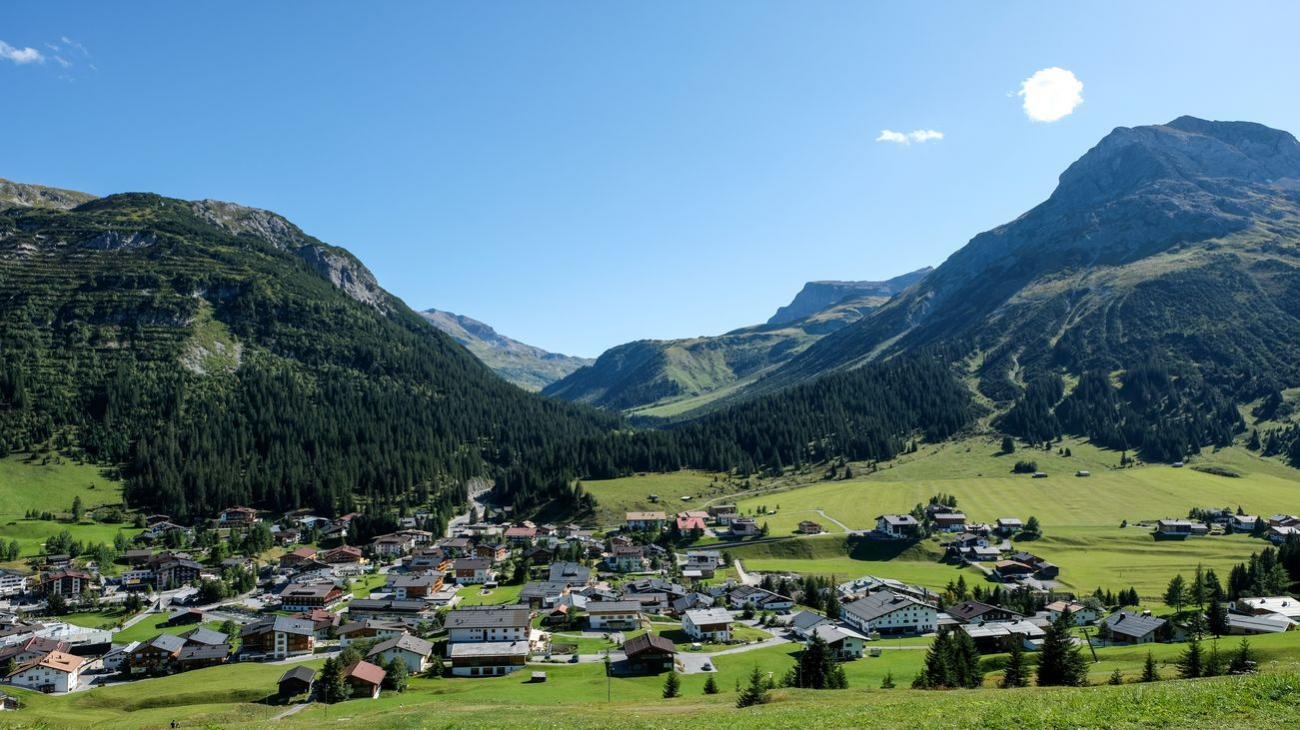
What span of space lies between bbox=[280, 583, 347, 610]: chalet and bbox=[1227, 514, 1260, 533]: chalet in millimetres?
169069

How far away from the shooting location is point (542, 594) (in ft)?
372

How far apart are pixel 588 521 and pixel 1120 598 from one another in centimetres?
11492

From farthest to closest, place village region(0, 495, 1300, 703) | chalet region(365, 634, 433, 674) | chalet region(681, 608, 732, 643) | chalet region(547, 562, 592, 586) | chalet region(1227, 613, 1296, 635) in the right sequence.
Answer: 1. chalet region(547, 562, 592, 586)
2. chalet region(681, 608, 732, 643)
3. village region(0, 495, 1300, 703)
4. chalet region(365, 634, 433, 674)
5. chalet region(1227, 613, 1296, 635)

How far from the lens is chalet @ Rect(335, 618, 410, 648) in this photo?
94.4 m

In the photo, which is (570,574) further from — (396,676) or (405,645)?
(396,676)

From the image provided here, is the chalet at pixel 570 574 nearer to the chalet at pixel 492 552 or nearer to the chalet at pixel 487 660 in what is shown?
the chalet at pixel 492 552

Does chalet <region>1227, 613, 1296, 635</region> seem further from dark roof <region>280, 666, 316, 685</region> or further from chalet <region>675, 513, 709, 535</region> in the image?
chalet <region>675, 513, 709, 535</region>

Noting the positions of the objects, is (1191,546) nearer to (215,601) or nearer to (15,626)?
(215,601)

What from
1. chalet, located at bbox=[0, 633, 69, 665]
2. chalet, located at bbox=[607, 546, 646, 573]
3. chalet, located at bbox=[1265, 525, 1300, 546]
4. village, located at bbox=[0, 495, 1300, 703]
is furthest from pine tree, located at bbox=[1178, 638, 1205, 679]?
chalet, located at bbox=[0, 633, 69, 665]

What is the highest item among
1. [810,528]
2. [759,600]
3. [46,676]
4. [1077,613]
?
[810,528]

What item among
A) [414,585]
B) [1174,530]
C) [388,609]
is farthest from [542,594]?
[1174,530]

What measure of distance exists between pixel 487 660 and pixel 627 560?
60167 mm

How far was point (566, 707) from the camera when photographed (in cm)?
5488

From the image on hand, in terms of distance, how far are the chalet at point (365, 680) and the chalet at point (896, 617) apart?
2335 inches
